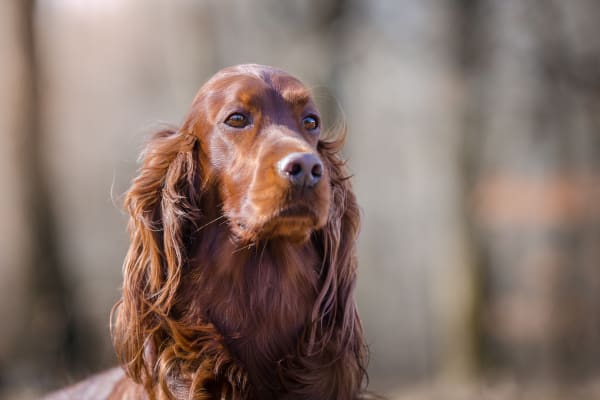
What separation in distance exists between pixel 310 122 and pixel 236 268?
2.36 ft

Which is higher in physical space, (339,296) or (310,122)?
(310,122)

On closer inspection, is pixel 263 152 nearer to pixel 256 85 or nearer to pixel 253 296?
pixel 256 85

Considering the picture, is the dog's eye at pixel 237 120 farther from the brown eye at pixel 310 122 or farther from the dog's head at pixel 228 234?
the brown eye at pixel 310 122

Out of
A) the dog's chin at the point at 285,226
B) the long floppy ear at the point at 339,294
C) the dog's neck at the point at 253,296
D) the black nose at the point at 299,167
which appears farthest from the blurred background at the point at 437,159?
the black nose at the point at 299,167

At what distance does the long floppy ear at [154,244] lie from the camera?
10.4 feet

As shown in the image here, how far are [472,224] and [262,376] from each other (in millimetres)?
7705

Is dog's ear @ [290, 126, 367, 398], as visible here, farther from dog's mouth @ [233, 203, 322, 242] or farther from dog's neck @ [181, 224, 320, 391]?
dog's mouth @ [233, 203, 322, 242]

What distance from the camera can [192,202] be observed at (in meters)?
3.29

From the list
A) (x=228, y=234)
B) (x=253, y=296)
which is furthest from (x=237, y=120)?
(x=253, y=296)

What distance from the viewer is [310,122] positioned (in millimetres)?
3359

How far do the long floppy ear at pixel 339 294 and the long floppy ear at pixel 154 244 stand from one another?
0.60 m

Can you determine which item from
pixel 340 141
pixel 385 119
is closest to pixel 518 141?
pixel 385 119

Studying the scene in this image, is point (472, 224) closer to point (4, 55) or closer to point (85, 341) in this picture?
point (85, 341)

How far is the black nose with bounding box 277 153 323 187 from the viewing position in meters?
2.85
